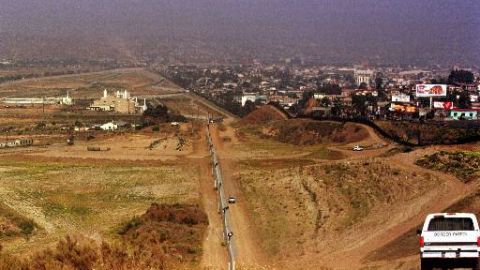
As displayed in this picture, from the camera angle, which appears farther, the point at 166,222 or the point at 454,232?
the point at 166,222

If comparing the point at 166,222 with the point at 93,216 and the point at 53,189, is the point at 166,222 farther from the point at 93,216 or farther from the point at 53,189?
the point at 53,189

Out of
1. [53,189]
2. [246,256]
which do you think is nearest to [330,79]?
[53,189]

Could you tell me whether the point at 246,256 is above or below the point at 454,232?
below

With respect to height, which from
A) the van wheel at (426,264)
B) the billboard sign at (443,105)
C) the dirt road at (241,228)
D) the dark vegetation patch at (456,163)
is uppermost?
the van wheel at (426,264)

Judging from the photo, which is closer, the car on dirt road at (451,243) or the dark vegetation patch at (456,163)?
the car on dirt road at (451,243)

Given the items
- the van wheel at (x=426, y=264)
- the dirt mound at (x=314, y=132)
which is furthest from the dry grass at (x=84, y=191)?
the dirt mound at (x=314, y=132)

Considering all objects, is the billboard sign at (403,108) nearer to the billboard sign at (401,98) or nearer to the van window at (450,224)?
the billboard sign at (401,98)

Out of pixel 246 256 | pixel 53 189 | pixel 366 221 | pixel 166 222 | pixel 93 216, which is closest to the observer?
pixel 246 256
